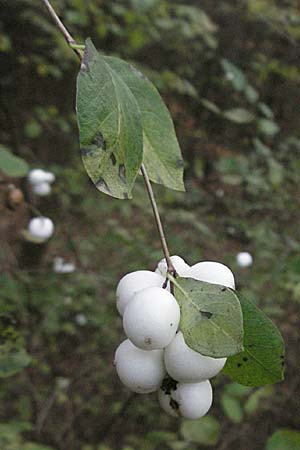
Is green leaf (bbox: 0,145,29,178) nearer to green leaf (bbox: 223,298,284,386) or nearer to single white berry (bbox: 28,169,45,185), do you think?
single white berry (bbox: 28,169,45,185)

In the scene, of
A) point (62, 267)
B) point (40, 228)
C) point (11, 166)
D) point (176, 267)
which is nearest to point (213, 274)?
point (176, 267)

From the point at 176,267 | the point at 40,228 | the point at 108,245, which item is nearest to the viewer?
the point at 176,267

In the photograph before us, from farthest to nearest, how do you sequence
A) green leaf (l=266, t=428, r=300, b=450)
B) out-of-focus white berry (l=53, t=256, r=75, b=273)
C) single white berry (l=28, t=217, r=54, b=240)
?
out-of-focus white berry (l=53, t=256, r=75, b=273) < single white berry (l=28, t=217, r=54, b=240) < green leaf (l=266, t=428, r=300, b=450)

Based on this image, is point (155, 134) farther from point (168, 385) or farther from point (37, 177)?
point (37, 177)

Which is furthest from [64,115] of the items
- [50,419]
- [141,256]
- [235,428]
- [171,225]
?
[235,428]

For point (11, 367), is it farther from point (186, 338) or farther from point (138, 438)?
point (138, 438)

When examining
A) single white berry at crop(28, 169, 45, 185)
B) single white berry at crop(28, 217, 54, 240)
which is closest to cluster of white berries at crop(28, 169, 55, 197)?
single white berry at crop(28, 169, 45, 185)
